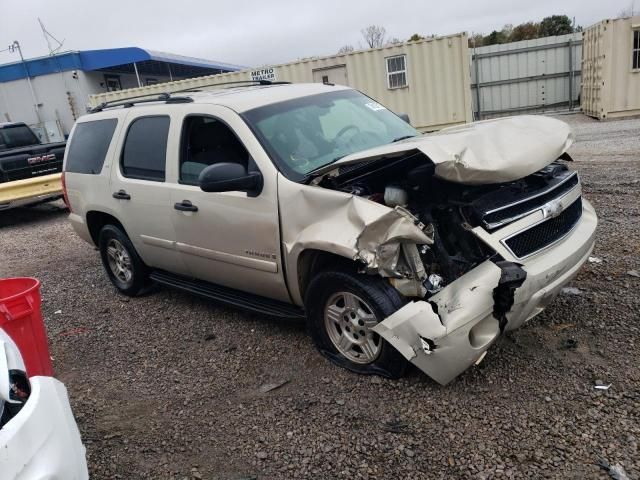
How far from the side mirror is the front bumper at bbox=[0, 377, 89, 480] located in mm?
1602

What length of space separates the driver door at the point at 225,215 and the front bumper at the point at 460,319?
3.65 ft

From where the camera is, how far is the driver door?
12.0ft

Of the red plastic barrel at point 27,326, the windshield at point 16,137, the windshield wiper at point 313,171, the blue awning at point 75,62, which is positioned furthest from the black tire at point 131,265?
the blue awning at point 75,62

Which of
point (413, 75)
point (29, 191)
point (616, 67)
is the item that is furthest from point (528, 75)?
point (29, 191)

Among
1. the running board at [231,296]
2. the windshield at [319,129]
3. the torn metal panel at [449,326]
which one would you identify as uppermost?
the windshield at [319,129]

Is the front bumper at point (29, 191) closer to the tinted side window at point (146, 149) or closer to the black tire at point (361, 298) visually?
the tinted side window at point (146, 149)

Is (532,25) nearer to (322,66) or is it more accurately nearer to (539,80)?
(539,80)

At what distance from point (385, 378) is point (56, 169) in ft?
32.4

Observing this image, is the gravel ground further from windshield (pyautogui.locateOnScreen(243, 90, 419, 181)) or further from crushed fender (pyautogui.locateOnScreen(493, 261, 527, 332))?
windshield (pyautogui.locateOnScreen(243, 90, 419, 181))

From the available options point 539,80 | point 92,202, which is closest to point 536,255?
point 92,202

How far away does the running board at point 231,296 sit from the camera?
3.85 meters

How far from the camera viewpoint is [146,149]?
15.4 feet

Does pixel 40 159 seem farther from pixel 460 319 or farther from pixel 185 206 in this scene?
pixel 460 319

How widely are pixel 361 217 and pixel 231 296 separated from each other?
1665mm
